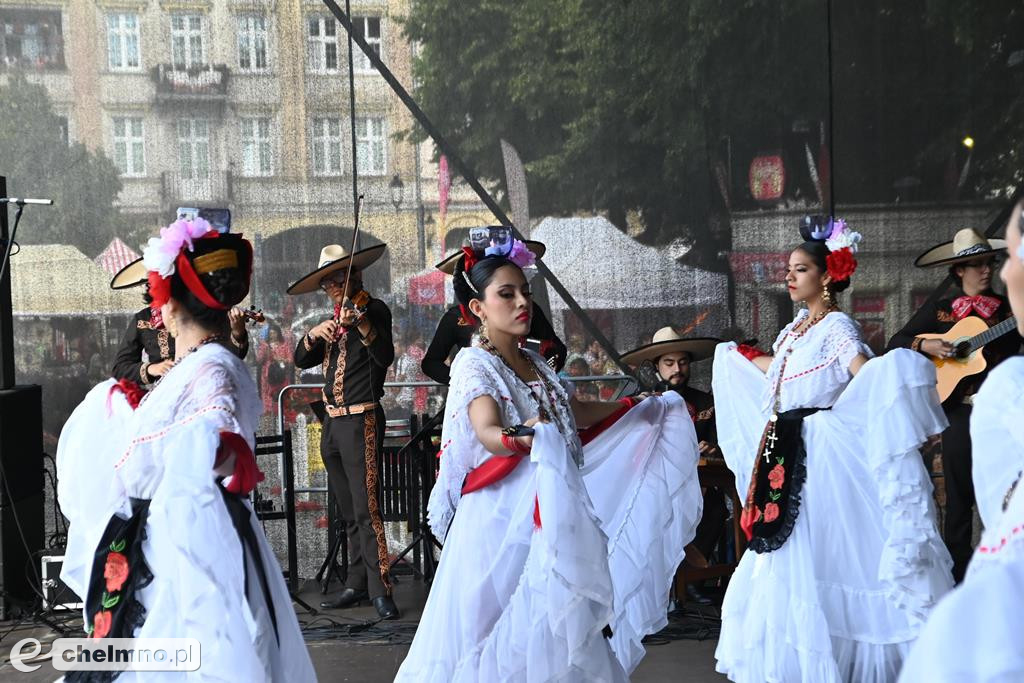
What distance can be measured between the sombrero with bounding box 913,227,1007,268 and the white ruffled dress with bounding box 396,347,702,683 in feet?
9.84

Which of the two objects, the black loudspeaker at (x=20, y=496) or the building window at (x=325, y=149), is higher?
the building window at (x=325, y=149)

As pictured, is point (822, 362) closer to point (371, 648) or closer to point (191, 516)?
point (371, 648)

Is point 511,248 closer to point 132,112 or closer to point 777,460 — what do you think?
point 777,460

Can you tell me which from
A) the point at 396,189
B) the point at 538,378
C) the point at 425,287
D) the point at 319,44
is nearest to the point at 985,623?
the point at 538,378

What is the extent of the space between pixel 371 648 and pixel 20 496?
84.6 inches

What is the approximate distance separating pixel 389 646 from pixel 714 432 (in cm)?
222

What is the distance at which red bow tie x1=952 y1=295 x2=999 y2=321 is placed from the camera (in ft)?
21.1

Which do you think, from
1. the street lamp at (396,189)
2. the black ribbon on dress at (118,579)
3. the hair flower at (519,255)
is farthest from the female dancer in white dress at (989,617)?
the street lamp at (396,189)

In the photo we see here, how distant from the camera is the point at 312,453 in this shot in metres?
7.65

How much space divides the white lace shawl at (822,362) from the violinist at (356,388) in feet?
7.71

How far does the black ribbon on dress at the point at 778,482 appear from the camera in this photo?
488 centimetres

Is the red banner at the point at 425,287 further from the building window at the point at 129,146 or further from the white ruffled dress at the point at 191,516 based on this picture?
the white ruffled dress at the point at 191,516

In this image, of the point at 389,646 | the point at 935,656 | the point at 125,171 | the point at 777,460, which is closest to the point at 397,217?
the point at 125,171

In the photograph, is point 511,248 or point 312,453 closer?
point 511,248
